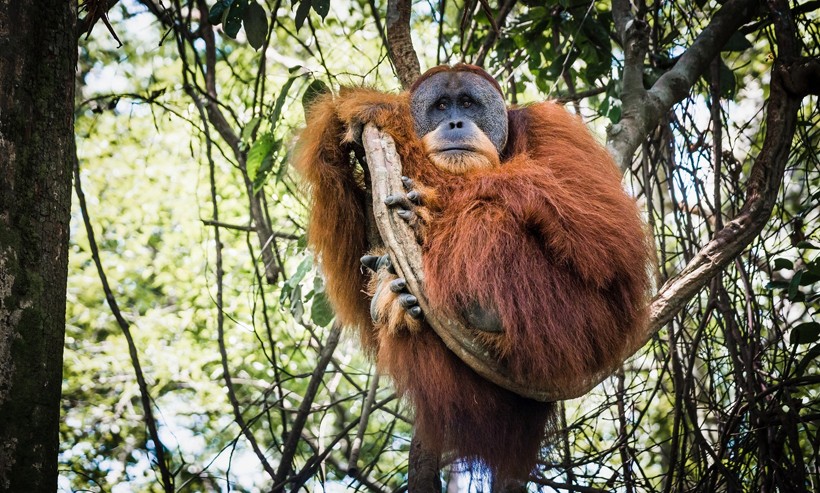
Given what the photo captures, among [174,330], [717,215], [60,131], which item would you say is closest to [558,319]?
[717,215]

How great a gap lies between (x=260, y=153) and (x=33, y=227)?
179 cm

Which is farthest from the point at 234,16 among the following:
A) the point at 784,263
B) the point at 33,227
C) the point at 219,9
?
the point at 784,263

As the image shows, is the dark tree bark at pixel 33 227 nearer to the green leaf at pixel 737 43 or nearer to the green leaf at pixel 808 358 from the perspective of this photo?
the green leaf at pixel 808 358

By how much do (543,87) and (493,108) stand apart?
179 centimetres

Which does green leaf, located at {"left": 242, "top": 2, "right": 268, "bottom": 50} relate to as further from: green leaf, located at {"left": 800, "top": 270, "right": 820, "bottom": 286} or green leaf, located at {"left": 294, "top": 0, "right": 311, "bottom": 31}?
green leaf, located at {"left": 800, "top": 270, "right": 820, "bottom": 286}

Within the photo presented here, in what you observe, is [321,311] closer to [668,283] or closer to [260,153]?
[260,153]

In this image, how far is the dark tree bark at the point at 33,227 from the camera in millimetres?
2000

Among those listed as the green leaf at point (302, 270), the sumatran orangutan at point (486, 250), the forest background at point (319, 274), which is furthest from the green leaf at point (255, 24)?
the green leaf at point (302, 270)

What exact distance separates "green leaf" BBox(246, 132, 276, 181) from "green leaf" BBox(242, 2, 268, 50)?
529 mm

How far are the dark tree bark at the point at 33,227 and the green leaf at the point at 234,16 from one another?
1121 mm

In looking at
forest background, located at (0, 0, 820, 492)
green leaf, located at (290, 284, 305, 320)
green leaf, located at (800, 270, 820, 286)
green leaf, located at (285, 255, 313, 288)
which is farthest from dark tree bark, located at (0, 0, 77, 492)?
green leaf, located at (800, 270, 820, 286)

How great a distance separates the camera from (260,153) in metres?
3.85

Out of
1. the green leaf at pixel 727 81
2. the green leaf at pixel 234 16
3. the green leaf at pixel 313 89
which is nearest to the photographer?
the green leaf at pixel 234 16

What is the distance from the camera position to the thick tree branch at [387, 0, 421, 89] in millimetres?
3490
